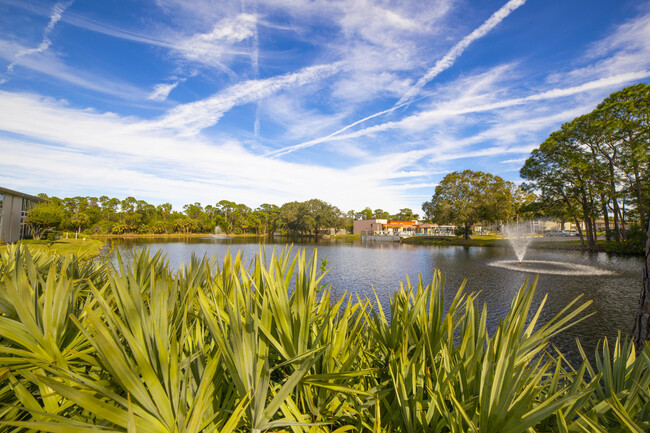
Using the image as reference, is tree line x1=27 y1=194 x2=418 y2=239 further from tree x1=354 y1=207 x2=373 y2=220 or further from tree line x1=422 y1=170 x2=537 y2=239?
tree line x1=422 y1=170 x2=537 y2=239

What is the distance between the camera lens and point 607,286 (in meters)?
14.5

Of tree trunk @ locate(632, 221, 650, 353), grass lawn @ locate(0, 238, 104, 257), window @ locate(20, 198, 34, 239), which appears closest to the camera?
tree trunk @ locate(632, 221, 650, 353)

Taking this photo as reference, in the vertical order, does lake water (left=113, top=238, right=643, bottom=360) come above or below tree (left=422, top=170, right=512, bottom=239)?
below

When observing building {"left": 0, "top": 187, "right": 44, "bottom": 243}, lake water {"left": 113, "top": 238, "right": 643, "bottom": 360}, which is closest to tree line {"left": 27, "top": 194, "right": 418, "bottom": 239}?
building {"left": 0, "top": 187, "right": 44, "bottom": 243}

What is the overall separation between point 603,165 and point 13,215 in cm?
5992

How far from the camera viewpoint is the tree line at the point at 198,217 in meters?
67.9

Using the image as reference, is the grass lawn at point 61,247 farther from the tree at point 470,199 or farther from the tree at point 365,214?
the tree at point 365,214

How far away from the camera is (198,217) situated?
8825 centimetres

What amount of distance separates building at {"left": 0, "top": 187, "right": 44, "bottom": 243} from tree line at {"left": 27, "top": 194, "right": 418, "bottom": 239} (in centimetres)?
2344

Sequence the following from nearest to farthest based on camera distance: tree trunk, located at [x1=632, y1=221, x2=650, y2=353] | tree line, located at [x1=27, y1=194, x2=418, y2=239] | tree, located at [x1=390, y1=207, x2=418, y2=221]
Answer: tree trunk, located at [x1=632, y1=221, x2=650, y2=353], tree line, located at [x1=27, y1=194, x2=418, y2=239], tree, located at [x1=390, y1=207, x2=418, y2=221]

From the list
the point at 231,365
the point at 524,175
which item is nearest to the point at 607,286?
the point at 231,365

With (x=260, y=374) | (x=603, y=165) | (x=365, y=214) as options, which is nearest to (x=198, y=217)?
(x=365, y=214)

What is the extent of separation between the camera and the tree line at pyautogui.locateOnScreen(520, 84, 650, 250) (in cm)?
2586

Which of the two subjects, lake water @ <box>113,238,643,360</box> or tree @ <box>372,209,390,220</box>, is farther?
tree @ <box>372,209,390,220</box>
